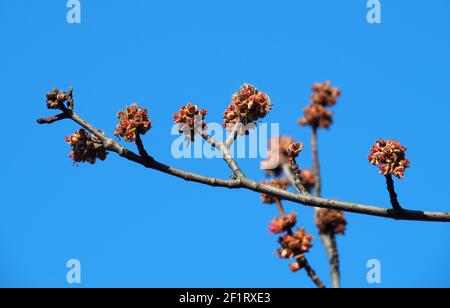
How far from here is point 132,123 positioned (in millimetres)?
4637

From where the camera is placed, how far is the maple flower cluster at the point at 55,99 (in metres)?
4.57

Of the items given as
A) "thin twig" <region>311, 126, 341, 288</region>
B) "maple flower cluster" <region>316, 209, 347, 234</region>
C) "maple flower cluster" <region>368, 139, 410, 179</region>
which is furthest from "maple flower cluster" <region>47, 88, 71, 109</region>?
"maple flower cluster" <region>316, 209, 347, 234</region>

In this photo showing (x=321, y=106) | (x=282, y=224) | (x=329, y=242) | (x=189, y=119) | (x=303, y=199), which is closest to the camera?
→ (x=303, y=199)

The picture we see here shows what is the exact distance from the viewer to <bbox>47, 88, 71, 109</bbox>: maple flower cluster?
4.57 m

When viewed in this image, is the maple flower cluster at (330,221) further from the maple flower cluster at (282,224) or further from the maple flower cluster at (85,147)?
the maple flower cluster at (85,147)

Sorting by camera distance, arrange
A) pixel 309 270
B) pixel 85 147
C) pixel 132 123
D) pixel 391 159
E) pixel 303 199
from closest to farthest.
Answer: pixel 303 199 < pixel 391 159 < pixel 132 123 < pixel 85 147 < pixel 309 270

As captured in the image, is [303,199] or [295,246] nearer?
[303,199]

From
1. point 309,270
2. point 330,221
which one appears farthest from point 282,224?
point 330,221

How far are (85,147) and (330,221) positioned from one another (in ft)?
14.8

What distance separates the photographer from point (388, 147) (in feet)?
14.8

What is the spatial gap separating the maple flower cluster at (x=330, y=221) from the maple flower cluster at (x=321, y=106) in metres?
2.02

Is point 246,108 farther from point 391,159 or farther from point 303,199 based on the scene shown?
point 391,159

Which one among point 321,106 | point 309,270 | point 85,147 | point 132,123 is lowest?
point 309,270
